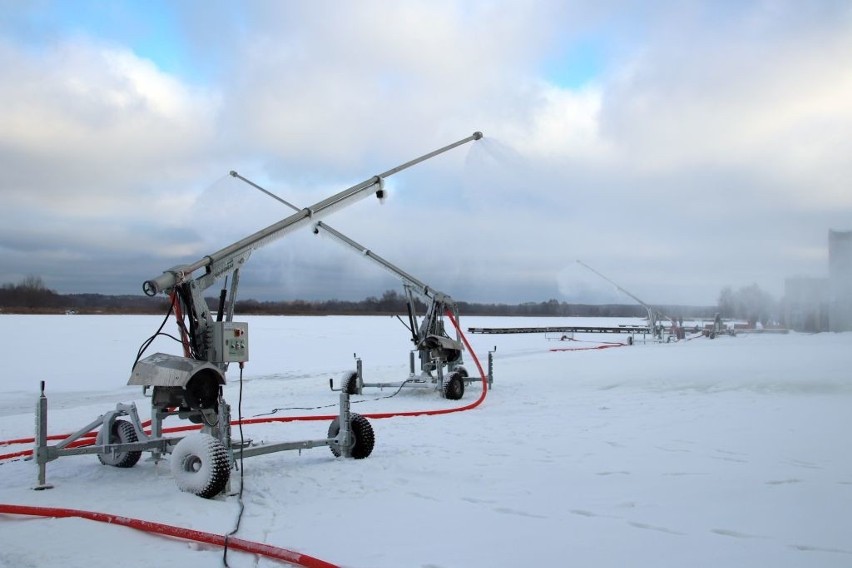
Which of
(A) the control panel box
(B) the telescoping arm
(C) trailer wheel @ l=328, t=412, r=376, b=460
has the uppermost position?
(B) the telescoping arm

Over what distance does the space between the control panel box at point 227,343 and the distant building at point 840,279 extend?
4036 centimetres

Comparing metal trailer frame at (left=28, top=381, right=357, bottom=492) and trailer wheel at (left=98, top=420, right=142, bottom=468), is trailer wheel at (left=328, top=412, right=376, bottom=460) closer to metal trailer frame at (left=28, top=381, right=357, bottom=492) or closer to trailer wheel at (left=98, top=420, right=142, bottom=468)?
metal trailer frame at (left=28, top=381, right=357, bottom=492)

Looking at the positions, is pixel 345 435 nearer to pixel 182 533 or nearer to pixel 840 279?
pixel 182 533

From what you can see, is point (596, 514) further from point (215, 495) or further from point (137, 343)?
point (137, 343)

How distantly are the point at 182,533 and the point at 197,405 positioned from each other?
8.20 feet

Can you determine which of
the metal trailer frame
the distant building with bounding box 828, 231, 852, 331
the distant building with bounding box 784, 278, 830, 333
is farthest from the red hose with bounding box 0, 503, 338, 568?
the distant building with bounding box 784, 278, 830, 333

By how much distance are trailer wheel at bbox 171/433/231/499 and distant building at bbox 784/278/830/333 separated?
51.2 metres

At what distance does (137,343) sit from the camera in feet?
119

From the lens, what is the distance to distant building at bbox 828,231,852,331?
4019cm

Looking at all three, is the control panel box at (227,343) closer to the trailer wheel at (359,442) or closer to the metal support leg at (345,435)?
the metal support leg at (345,435)

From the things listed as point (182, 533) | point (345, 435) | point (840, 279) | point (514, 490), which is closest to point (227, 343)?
point (345, 435)

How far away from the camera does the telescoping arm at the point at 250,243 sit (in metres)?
7.45

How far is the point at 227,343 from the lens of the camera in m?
7.91

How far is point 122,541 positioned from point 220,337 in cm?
292
